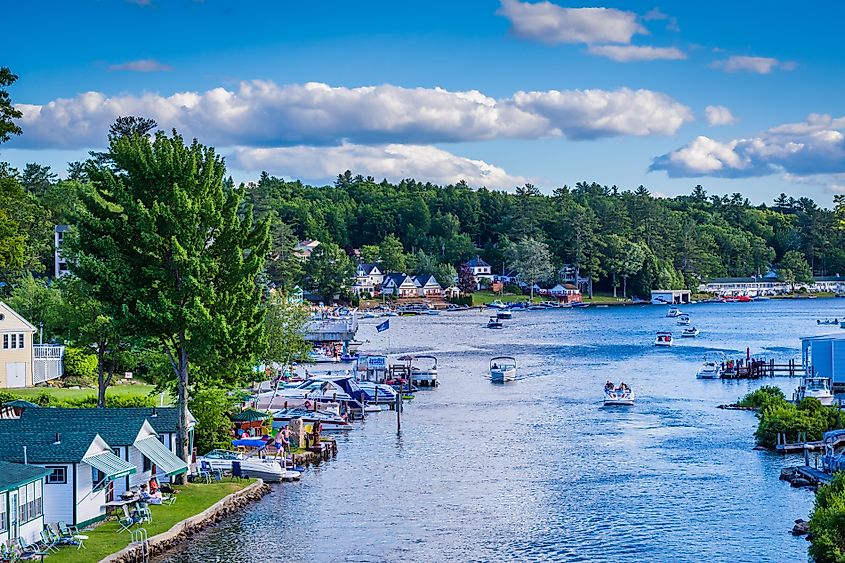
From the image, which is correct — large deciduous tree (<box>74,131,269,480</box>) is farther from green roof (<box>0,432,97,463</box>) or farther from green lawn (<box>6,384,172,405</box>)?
green lawn (<box>6,384,172,405</box>)

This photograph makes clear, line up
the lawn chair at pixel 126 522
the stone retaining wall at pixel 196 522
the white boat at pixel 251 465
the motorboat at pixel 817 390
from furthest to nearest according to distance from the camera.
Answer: the motorboat at pixel 817 390 → the white boat at pixel 251 465 → the lawn chair at pixel 126 522 → the stone retaining wall at pixel 196 522

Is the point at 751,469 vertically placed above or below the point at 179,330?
below

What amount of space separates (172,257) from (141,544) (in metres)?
12.6

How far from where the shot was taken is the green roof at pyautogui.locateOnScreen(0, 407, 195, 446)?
120ft

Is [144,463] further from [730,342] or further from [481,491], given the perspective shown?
[730,342]

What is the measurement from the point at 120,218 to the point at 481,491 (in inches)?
692

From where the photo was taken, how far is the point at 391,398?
73688 mm

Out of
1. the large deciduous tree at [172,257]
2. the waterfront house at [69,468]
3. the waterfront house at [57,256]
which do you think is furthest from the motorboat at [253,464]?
the waterfront house at [57,256]

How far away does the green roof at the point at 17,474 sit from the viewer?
29.6m

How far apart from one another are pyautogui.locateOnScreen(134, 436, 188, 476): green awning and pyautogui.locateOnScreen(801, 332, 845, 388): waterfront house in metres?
44.6

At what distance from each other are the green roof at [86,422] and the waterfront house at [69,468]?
897 mm

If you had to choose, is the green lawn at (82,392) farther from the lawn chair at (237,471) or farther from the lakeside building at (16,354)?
the lawn chair at (237,471)

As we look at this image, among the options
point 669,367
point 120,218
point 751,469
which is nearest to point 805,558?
point 751,469

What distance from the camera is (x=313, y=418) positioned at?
59531mm
